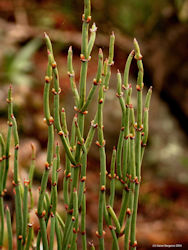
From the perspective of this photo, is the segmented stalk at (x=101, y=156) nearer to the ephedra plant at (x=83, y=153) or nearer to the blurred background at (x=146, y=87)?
the ephedra plant at (x=83, y=153)

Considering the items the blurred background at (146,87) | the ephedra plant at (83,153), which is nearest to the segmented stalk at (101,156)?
the ephedra plant at (83,153)

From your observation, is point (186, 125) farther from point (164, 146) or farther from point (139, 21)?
point (139, 21)

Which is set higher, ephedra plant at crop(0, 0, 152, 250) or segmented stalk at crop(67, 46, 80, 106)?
segmented stalk at crop(67, 46, 80, 106)

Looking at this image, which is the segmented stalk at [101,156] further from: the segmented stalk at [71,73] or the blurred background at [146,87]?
the blurred background at [146,87]

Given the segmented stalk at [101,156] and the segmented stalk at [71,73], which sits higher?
the segmented stalk at [71,73]

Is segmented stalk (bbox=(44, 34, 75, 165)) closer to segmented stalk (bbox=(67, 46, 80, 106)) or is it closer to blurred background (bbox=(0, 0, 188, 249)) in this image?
segmented stalk (bbox=(67, 46, 80, 106))

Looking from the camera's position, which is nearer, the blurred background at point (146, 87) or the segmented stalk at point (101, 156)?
the segmented stalk at point (101, 156)

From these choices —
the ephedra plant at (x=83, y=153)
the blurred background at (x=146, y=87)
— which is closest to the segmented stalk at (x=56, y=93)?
the ephedra plant at (x=83, y=153)

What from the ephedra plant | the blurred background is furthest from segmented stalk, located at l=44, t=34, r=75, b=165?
the blurred background

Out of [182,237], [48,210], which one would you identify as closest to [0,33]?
[182,237]
